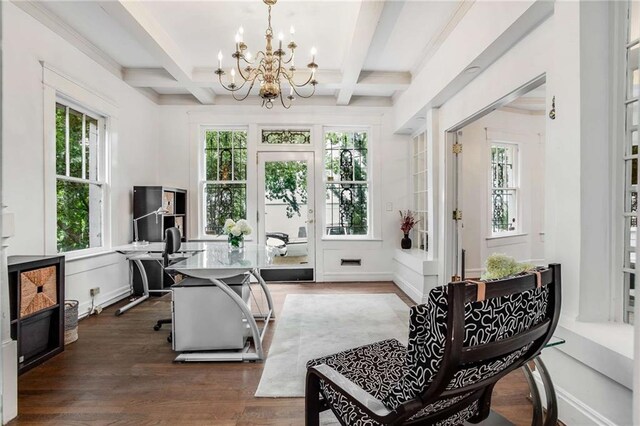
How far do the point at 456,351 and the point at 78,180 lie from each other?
404 centimetres

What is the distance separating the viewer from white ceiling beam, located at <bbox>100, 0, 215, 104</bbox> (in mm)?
2754

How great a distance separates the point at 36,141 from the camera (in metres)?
2.98

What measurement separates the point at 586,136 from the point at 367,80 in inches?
122

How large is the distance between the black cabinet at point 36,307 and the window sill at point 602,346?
336 centimetres

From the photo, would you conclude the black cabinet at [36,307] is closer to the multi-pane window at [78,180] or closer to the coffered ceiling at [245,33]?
the multi-pane window at [78,180]

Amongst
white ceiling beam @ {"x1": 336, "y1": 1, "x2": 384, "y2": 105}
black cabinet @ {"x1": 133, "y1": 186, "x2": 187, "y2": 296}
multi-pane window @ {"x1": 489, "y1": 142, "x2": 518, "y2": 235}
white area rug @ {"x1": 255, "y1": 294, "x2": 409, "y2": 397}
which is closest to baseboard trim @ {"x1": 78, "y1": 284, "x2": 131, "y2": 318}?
black cabinet @ {"x1": 133, "y1": 186, "x2": 187, "y2": 296}

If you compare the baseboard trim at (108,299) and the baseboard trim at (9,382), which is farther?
the baseboard trim at (108,299)

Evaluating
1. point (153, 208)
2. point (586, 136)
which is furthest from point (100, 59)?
point (586, 136)

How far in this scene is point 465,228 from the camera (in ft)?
16.9

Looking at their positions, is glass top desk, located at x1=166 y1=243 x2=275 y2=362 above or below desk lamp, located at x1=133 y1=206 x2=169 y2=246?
below

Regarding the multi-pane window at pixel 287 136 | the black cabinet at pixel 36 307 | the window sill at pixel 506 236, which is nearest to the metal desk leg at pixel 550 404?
the black cabinet at pixel 36 307

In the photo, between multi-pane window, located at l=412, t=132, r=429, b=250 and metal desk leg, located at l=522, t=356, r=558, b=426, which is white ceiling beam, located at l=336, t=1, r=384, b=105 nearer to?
multi-pane window, located at l=412, t=132, r=429, b=250

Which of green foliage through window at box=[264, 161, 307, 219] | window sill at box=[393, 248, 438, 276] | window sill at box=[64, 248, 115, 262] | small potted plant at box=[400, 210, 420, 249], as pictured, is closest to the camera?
window sill at box=[64, 248, 115, 262]

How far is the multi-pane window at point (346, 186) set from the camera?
544cm
